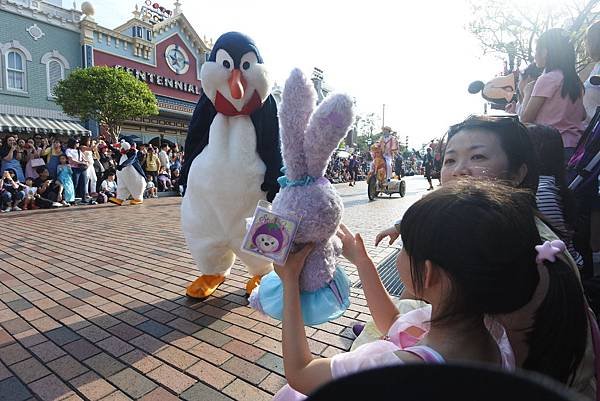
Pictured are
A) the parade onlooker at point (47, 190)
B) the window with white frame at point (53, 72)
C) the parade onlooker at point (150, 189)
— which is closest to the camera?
the parade onlooker at point (47, 190)

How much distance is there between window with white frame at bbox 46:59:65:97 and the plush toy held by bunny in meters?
21.0

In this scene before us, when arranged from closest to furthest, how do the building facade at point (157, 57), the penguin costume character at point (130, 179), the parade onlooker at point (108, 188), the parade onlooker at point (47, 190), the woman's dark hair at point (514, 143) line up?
the woman's dark hair at point (514, 143) → the parade onlooker at point (47, 190) → the penguin costume character at point (130, 179) → the parade onlooker at point (108, 188) → the building facade at point (157, 57)

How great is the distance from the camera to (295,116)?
58.1 inches

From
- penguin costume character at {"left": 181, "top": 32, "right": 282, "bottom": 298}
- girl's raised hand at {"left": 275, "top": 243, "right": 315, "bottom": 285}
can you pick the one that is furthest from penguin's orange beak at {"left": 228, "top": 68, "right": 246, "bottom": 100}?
girl's raised hand at {"left": 275, "top": 243, "right": 315, "bottom": 285}

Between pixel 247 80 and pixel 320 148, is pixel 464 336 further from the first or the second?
pixel 247 80

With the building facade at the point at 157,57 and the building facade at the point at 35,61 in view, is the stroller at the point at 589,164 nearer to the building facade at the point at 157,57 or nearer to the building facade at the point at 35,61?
the building facade at the point at 35,61

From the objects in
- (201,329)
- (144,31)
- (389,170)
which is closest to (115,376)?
(201,329)

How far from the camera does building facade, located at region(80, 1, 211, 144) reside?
792 inches

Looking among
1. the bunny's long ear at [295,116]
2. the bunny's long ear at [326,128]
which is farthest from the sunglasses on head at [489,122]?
the bunny's long ear at [295,116]

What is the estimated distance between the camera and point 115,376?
5.98ft

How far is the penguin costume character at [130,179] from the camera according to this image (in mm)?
9008

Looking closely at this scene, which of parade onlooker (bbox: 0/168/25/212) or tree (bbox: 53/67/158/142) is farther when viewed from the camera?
tree (bbox: 53/67/158/142)

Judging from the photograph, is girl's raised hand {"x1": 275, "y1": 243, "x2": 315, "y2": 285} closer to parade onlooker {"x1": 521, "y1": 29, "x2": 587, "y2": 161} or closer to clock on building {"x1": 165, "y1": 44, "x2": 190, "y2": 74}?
parade onlooker {"x1": 521, "y1": 29, "x2": 587, "y2": 161}

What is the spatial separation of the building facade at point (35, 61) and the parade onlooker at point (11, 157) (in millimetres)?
9093
